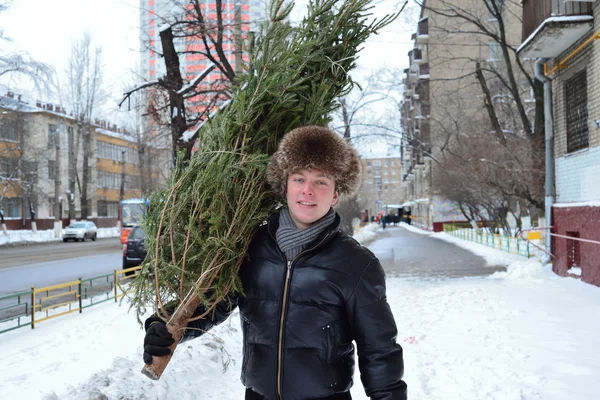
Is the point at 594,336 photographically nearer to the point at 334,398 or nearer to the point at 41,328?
the point at 334,398

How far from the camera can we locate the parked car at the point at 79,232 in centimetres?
3581

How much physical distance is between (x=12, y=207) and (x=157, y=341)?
48.1 metres

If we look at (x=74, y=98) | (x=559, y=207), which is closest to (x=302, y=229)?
(x=559, y=207)

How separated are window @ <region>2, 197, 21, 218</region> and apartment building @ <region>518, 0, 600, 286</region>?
142 feet

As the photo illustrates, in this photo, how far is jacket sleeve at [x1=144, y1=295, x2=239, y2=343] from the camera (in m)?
2.49

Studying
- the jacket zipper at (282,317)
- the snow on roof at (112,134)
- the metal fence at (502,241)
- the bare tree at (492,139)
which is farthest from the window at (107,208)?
the jacket zipper at (282,317)

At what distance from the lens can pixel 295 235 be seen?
2.33 m

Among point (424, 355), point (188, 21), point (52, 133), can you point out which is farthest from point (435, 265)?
point (52, 133)

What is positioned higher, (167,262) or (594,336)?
(167,262)

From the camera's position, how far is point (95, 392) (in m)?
4.23

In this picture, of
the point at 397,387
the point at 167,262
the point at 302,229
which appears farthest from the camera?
the point at 167,262

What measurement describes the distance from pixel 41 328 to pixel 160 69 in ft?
63.8

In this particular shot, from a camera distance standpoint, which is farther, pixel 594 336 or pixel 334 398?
pixel 594 336

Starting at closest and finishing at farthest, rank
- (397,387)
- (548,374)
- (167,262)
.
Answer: (397,387)
(167,262)
(548,374)
